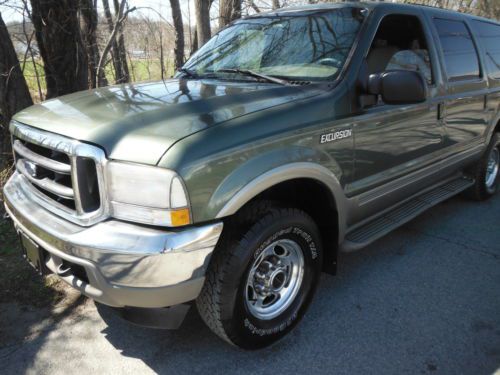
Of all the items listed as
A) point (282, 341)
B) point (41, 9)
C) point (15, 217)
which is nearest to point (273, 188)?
point (282, 341)

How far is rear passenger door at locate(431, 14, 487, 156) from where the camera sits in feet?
12.2

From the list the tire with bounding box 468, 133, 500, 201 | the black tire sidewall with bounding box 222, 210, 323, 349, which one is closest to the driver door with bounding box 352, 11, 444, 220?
the black tire sidewall with bounding box 222, 210, 323, 349

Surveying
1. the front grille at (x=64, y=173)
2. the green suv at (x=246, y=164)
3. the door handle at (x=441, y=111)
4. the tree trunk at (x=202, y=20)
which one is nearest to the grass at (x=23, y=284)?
the green suv at (x=246, y=164)

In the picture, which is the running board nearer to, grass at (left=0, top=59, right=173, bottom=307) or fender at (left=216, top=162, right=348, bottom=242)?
fender at (left=216, top=162, right=348, bottom=242)

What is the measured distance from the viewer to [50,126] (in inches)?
91.4

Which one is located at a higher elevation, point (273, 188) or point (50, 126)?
point (50, 126)

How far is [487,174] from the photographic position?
514 centimetres

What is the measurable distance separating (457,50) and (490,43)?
0.96 meters

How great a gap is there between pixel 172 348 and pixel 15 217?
48.8 inches

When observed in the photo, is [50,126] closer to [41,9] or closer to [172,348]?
[172,348]

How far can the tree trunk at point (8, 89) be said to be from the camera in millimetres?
4820

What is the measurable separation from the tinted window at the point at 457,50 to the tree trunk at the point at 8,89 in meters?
4.51

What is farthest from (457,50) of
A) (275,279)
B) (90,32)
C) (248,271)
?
(90,32)

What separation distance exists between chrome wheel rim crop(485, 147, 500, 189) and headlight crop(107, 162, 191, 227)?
454 centimetres
